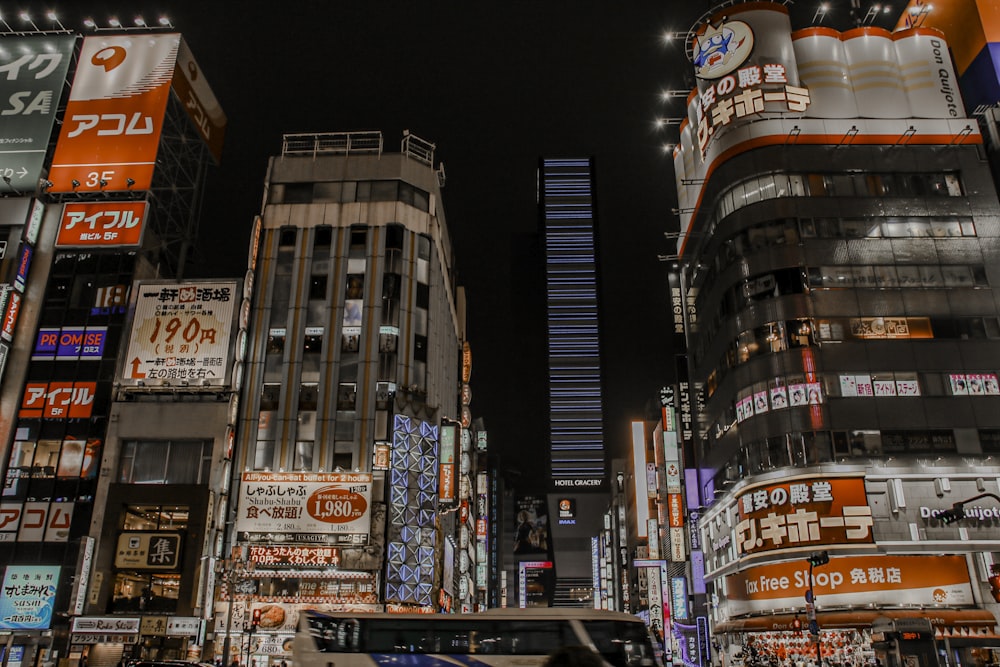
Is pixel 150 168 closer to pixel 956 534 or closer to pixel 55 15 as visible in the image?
pixel 55 15

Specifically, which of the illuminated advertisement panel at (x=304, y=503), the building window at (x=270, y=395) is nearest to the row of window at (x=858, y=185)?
the illuminated advertisement panel at (x=304, y=503)

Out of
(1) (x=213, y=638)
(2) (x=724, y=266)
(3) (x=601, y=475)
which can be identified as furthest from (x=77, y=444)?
(3) (x=601, y=475)

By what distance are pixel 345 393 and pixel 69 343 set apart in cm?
1712

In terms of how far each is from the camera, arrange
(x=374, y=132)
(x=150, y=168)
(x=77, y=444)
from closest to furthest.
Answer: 1. (x=77, y=444)
2. (x=150, y=168)
3. (x=374, y=132)

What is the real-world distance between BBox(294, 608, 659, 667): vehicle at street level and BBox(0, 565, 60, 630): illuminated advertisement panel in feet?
83.4

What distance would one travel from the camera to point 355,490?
4194 cm

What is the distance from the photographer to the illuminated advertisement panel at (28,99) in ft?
156

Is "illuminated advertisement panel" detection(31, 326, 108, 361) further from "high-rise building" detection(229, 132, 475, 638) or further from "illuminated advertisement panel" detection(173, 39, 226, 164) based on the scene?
"illuminated advertisement panel" detection(173, 39, 226, 164)

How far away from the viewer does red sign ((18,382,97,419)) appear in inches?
1710

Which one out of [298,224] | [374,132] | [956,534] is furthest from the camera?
[374,132]

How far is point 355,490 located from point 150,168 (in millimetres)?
24808

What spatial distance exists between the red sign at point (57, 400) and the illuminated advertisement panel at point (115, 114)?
12.7 m

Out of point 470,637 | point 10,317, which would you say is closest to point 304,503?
point 10,317

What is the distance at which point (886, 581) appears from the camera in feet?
119
